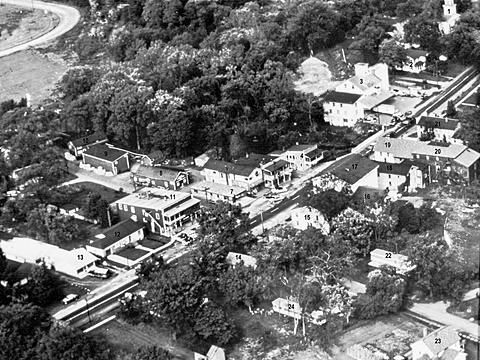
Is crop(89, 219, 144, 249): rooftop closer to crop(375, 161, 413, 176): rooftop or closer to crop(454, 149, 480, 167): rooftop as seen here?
crop(375, 161, 413, 176): rooftop

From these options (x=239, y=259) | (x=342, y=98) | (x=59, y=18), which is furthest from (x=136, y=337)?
(x=59, y=18)

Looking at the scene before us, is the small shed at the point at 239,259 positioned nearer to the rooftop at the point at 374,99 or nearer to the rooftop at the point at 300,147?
the rooftop at the point at 300,147

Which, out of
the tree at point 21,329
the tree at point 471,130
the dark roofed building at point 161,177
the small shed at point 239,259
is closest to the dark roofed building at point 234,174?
the dark roofed building at point 161,177

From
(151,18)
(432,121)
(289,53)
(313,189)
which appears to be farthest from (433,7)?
(313,189)

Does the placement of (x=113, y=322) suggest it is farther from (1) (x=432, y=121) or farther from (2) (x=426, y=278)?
(1) (x=432, y=121)

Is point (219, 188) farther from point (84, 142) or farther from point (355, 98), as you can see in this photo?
point (84, 142)

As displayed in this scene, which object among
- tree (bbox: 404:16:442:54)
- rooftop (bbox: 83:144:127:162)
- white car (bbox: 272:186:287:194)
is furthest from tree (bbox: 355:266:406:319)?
tree (bbox: 404:16:442:54)
